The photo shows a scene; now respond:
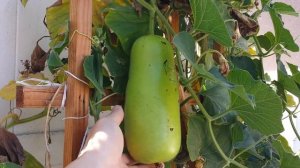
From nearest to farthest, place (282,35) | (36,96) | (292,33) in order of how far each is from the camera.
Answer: (36,96), (282,35), (292,33)

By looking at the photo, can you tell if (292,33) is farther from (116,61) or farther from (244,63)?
(116,61)

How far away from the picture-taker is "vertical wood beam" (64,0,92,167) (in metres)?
0.60

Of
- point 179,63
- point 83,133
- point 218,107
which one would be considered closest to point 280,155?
point 218,107

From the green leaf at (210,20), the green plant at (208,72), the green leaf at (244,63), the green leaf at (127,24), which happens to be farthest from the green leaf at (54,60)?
the green leaf at (244,63)

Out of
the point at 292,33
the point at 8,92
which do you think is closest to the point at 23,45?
the point at 8,92

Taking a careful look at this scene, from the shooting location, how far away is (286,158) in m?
0.78

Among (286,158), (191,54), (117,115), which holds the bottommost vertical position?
(286,158)

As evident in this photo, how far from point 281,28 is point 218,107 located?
0.72 feet

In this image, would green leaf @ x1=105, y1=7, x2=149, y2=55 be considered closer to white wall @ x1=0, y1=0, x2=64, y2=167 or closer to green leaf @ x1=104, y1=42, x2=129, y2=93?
green leaf @ x1=104, y1=42, x2=129, y2=93

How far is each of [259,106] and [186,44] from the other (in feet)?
0.53

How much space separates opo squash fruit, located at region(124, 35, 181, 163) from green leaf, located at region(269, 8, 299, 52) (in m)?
0.25

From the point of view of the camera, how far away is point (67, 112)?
1.99 feet

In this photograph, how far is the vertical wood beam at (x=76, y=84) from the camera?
1.98 feet

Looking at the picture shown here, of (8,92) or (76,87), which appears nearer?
(76,87)
